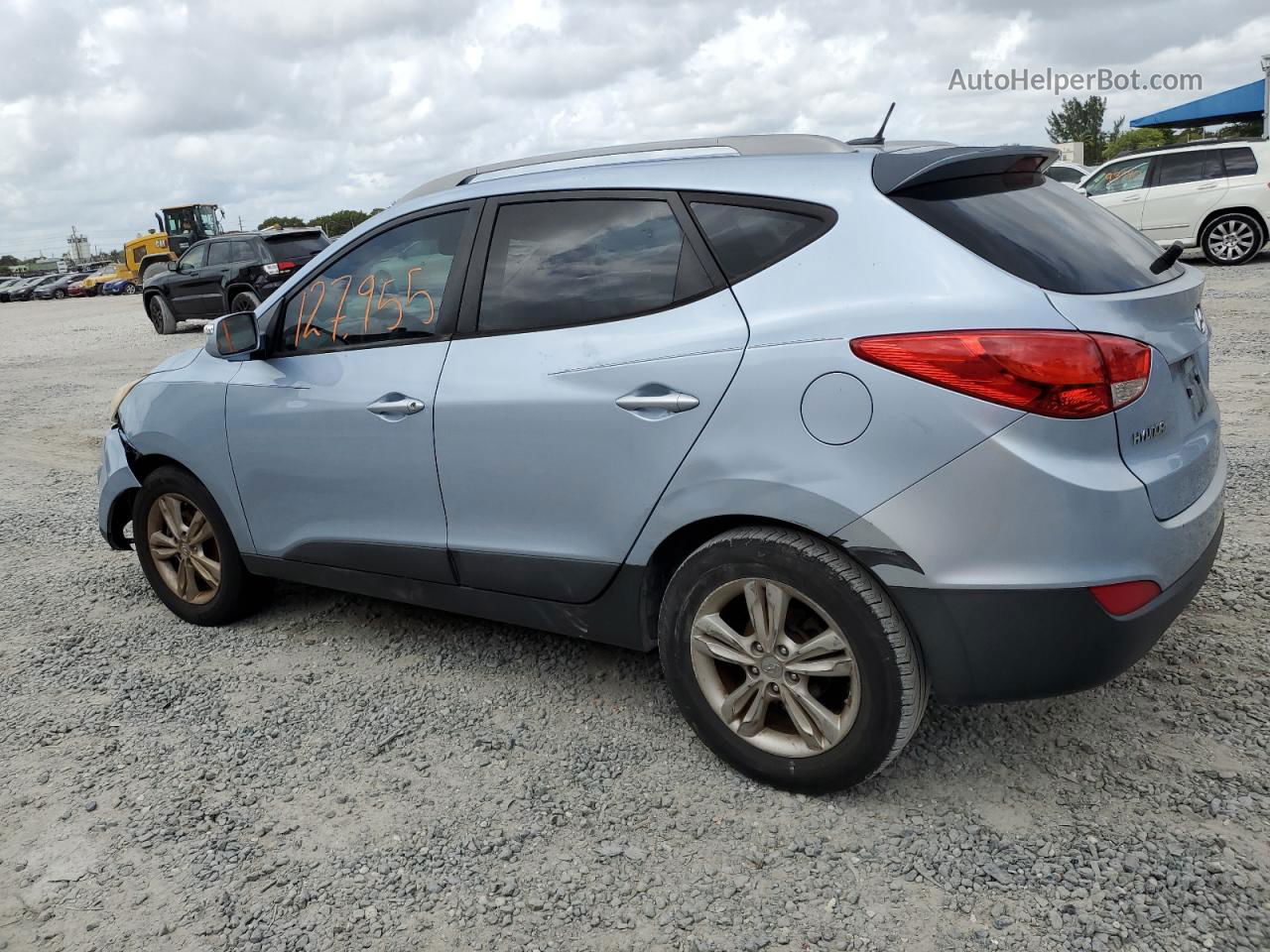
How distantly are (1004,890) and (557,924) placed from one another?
106 cm

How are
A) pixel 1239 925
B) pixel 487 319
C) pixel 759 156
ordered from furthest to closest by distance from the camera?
pixel 487 319 < pixel 759 156 < pixel 1239 925

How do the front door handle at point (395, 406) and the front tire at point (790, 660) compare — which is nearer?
the front tire at point (790, 660)

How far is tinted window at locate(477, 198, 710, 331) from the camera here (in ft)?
9.70

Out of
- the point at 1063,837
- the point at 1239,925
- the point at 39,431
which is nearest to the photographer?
the point at 1239,925

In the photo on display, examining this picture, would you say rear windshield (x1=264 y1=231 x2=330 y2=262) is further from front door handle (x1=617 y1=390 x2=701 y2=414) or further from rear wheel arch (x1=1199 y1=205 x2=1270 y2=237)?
front door handle (x1=617 y1=390 x2=701 y2=414)

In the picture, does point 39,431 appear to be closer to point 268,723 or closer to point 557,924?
point 268,723

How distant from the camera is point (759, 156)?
9.70ft

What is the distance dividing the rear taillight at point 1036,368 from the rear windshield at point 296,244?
16.9 metres

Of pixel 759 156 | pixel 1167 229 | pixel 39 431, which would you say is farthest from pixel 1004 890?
pixel 1167 229

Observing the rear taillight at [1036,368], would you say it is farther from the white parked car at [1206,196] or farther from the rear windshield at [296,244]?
the rear windshield at [296,244]

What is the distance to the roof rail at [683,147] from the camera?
2.98m

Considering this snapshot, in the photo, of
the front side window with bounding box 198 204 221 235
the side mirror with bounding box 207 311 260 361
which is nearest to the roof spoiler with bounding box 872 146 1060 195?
the side mirror with bounding box 207 311 260 361

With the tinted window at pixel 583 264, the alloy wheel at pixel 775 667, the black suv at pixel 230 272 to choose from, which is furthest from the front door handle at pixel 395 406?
the black suv at pixel 230 272

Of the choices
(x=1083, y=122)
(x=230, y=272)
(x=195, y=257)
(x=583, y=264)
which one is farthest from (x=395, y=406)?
(x=1083, y=122)
